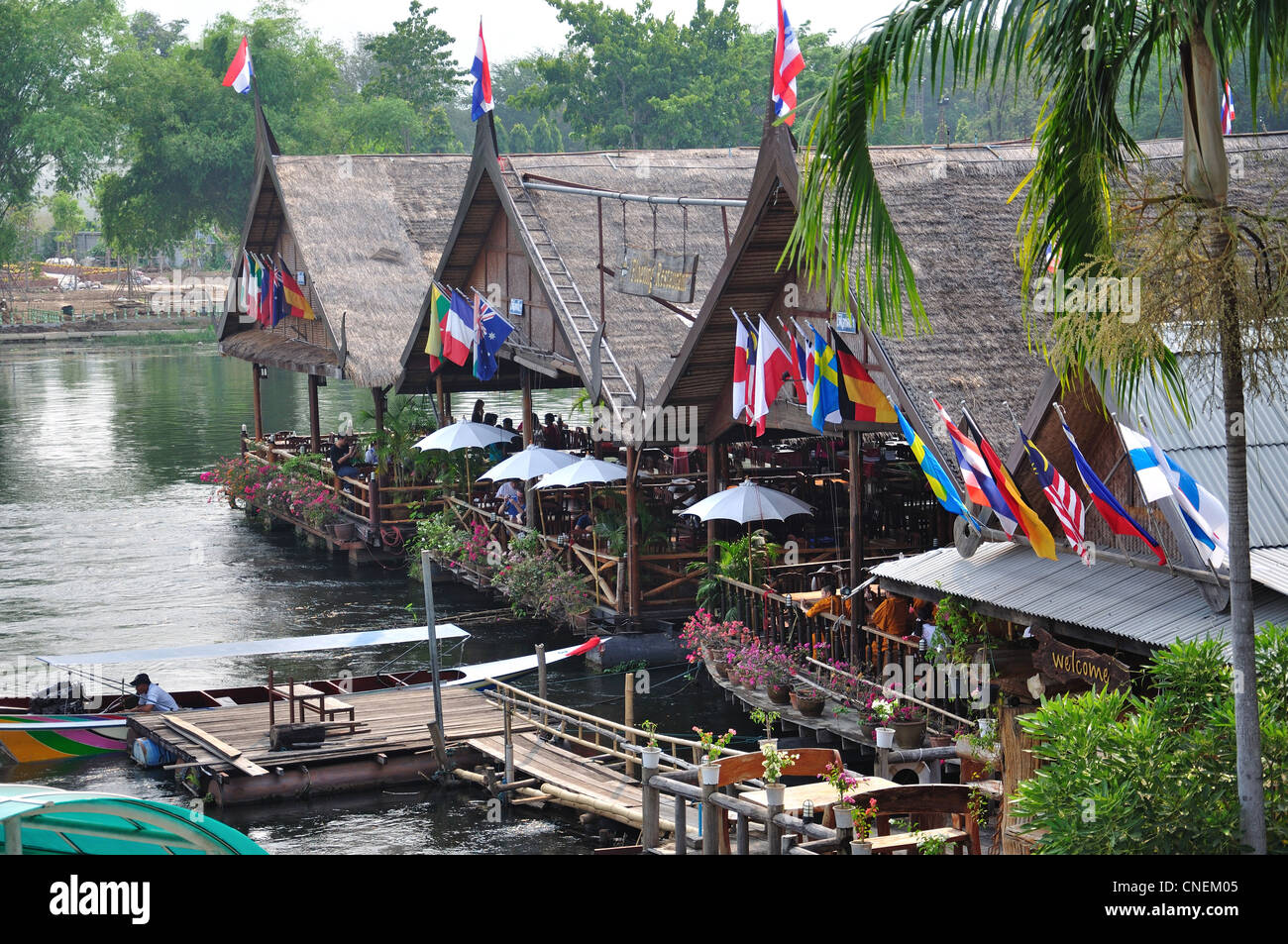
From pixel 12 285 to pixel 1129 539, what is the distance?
9567 centimetres

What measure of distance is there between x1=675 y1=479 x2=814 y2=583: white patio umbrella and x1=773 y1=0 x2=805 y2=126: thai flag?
5.22 m

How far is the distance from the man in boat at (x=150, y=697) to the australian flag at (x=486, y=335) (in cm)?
774

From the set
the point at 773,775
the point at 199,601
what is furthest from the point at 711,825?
the point at 199,601

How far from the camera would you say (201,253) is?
4680 inches

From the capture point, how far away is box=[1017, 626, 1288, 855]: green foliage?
297 inches

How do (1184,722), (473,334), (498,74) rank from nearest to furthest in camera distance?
(1184,722) → (473,334) → (498,74)

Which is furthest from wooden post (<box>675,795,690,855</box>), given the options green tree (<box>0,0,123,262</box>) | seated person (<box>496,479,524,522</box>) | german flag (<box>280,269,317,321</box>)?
green tree (<box>0,0,123,262</box>)

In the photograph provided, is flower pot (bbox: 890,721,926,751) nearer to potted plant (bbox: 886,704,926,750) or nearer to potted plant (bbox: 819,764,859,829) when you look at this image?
potted plant (bbox: 886,704,926,750)

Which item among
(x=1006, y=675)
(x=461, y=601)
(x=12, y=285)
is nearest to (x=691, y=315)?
(x=461, y=601)

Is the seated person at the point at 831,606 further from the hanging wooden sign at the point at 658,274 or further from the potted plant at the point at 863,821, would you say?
the potted plant at the point at 863,821

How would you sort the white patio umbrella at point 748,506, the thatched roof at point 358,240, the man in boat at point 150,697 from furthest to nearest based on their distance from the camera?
the thatched roof at point 358,240
the man in boat at point 150,697
the white patio umbrella at point 748,506

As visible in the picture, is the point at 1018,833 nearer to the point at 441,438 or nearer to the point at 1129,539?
the point at 1129,539

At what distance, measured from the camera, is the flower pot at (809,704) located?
16.0m

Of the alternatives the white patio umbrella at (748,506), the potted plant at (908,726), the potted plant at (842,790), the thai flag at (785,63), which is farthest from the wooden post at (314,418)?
the potted plant at (842,790)
